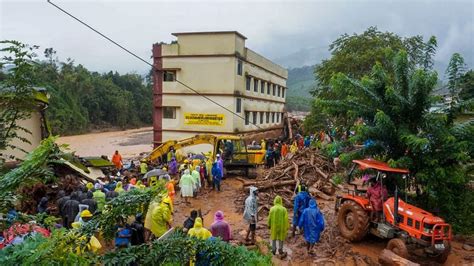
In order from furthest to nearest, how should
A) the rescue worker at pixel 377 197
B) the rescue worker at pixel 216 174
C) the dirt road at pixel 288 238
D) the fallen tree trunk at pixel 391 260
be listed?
the rescue worker at pixel 216 174
the rescue worker at pixel 377 197
the dirt road at pixel 288 238
the fallen tree trunk at pixel 391 260

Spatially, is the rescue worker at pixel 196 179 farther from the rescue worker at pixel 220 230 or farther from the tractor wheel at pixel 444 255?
the tractor wheel at pixel 444 255

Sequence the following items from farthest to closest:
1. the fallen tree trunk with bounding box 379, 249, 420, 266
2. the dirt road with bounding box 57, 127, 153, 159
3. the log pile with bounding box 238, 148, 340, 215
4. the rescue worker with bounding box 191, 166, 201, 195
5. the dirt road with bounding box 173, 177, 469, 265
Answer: the dirt road with bounding box 57, 127, 153, 159, the rescue worker with bounding box 191, 166, 201, 195, the log pile with bounding box 238, 148, 340, 215, the dirt road with bounding box 173, 177, 469, 265, the fallen tree trunk with bounding box 379, 249, 420, 266

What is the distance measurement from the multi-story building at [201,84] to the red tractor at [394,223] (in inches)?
616

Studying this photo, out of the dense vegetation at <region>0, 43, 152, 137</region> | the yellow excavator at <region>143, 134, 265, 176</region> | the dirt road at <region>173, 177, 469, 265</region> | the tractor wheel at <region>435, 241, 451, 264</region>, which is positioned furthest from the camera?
the dense vegetation at <region>0, 43, 152, 137</region>

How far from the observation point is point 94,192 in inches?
396

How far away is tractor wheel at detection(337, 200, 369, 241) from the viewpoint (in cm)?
895

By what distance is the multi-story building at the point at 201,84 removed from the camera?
2425cm

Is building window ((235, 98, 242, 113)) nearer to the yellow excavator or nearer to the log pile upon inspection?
the yellow excavator

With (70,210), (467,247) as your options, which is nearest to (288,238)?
(467,247)

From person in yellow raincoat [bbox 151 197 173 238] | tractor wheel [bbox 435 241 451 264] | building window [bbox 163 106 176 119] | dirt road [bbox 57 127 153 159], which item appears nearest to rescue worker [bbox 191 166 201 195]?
person in yellow raincoat [bbox 151 197 173 238]

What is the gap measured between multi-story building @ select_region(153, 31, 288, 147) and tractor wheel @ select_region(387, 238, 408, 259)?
683 inches

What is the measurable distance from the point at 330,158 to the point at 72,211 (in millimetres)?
11277

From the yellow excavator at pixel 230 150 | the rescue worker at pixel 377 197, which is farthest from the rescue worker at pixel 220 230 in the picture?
the yellow excavator at pixel 230 150

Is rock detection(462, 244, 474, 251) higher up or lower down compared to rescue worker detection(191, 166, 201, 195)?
lower down
